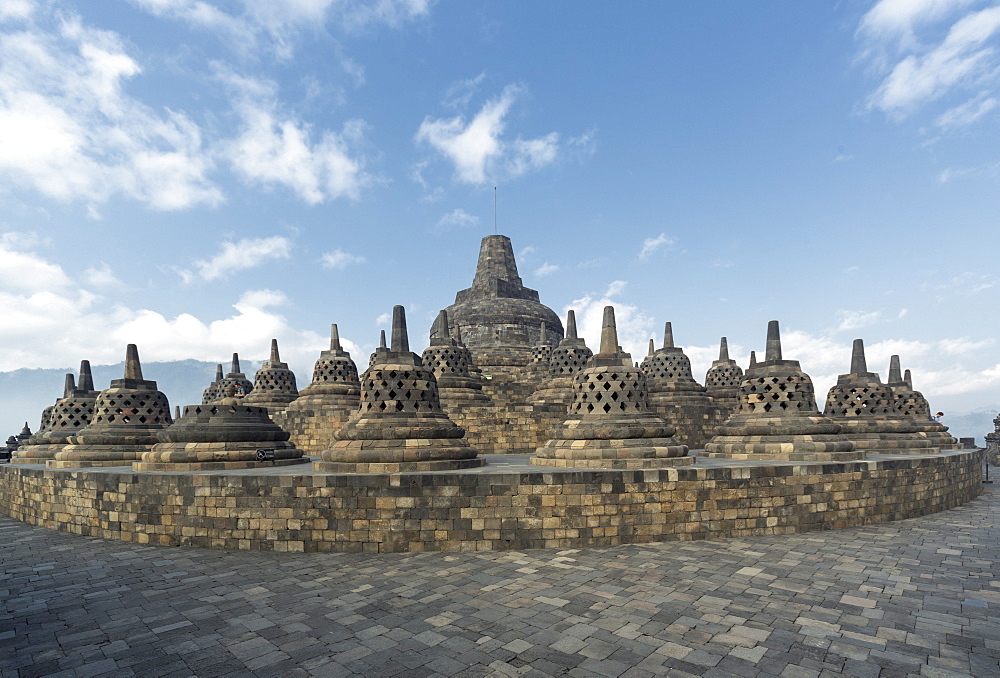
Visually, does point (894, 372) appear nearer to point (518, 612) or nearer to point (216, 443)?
point (518, 612)

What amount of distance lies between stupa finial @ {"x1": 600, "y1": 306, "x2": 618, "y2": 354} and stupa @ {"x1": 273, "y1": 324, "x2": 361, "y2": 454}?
10.1 metres

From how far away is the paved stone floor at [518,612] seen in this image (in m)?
4.76

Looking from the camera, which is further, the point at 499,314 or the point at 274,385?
the point at 499,314

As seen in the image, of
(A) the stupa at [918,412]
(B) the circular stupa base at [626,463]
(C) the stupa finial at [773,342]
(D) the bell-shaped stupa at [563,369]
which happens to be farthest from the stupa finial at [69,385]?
(A) the stupa at [918,412]

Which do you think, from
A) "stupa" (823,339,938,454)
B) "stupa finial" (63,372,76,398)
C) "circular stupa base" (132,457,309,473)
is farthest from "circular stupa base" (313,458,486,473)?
"stupa finial" (63,372,76,398)

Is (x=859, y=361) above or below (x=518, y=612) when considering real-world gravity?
above

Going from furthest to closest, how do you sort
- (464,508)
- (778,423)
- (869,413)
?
1. (869,413)
2. (778,423)
3. (464,508)

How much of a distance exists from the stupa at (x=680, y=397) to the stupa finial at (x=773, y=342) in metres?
4.71

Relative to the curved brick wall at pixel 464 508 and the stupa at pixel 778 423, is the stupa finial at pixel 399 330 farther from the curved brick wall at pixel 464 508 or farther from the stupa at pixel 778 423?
the stupa at pixel 778 423

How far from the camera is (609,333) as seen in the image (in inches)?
500

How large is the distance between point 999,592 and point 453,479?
7.67 m

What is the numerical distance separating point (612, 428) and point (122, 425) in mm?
13454

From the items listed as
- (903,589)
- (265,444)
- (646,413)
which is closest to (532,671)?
(903,589)

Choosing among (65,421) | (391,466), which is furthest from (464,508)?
(65,421)
